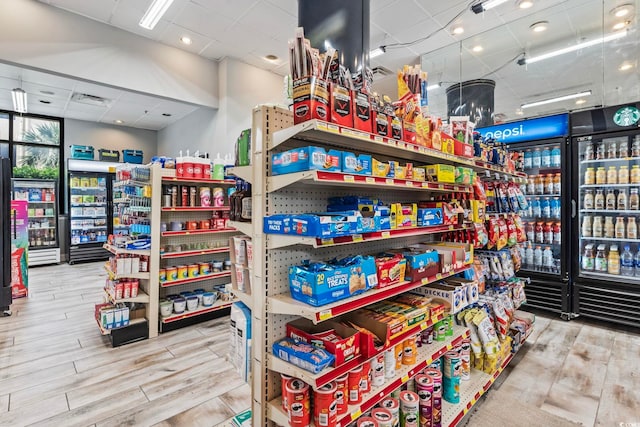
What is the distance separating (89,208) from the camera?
8469 mm

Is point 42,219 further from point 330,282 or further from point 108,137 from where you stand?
point 330,282

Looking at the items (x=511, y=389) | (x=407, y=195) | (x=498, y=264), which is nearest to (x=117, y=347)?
(x=407, y=195)

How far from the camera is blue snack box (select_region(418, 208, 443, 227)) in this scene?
213 centimetres

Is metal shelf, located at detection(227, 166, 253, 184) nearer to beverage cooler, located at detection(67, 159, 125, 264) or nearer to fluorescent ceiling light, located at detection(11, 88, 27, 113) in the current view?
fluorescent ceiling light, located at detection(11, 88, 27, 113)

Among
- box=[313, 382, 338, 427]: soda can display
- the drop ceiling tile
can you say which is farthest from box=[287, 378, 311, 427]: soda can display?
the drop ceiling tile

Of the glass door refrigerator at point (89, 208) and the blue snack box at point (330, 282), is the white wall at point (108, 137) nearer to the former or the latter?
the glass door refrigerator at point (89, 208)

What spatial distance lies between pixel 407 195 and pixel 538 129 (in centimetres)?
289

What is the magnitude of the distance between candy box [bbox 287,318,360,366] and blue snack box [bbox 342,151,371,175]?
2.74 feet

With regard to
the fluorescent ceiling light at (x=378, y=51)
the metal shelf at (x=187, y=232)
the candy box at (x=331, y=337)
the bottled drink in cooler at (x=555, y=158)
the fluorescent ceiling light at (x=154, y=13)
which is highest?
the fluorescent ceiling light at (x=154, y=13)

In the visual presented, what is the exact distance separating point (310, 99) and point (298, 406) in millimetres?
1433

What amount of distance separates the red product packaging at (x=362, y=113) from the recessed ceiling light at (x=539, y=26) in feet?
16.8

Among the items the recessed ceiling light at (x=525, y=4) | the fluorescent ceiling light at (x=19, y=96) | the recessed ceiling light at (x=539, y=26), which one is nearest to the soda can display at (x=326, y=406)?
the recessed ceiling light at (x=525, y=4)

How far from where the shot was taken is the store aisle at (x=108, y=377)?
2.33 metres

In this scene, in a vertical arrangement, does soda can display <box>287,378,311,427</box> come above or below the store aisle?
above
